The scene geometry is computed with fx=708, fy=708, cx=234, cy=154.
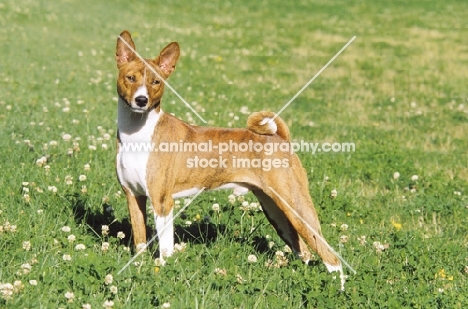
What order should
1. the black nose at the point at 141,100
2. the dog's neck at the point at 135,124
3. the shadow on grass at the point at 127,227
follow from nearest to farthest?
the black nose at the point at 141,100 → the dog's neck at the point at 135,124 → the shadow on grass at the point at 127,227

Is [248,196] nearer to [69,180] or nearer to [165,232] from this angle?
[69,180]

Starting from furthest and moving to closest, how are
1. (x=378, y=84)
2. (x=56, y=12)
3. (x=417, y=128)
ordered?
(x=56, y=12), (x=378, y=84), (x=417, y=128)

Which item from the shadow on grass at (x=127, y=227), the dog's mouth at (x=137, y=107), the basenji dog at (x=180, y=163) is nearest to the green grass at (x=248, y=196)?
the shadow on grass at (x=127, y=227)

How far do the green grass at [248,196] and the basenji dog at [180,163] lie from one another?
32cm

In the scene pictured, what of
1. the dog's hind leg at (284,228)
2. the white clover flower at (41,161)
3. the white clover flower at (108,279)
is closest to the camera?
the white clover flower at (108,279)

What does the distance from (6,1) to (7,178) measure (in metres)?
19.0

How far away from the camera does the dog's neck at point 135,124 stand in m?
5.32

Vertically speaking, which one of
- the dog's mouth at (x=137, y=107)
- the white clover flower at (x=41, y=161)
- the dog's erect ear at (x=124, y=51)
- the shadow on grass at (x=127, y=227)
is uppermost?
the dog's erect ear at (x=124, y=51)

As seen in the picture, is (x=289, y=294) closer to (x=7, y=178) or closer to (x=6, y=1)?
(x=7, y=178)

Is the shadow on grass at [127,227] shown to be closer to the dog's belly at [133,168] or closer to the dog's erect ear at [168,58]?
Result: the dog's belly at [133,168]

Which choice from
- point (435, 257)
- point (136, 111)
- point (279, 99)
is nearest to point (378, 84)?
point (279, 99)

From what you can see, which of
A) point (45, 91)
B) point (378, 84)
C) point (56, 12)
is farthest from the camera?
point (56, 12)

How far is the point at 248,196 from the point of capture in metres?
7.09

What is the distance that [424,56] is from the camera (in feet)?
58.1
